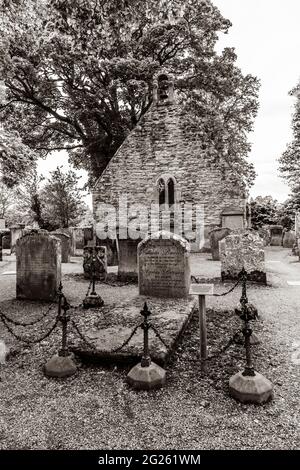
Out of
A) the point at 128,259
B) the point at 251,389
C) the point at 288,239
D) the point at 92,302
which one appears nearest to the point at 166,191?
the point at 288,239

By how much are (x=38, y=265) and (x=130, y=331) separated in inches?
133

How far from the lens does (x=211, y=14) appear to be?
18.3 m

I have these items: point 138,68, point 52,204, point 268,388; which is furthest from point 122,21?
point 52,204

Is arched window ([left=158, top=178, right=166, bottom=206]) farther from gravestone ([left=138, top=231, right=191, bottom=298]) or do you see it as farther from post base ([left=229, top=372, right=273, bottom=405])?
post base ([left=229, top=372, right=273, bottom=405])

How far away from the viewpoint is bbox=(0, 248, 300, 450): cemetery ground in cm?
248

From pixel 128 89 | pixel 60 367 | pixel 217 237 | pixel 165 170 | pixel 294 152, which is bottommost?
pixel 60 367

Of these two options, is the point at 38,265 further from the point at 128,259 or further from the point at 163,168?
the point at 163,168

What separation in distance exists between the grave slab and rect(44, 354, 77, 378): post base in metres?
0.25

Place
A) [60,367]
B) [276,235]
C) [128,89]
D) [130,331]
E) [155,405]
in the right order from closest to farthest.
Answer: [155,405]
[60,367]
[130,331]
[128,89]
[276,235]

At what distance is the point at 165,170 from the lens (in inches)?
688

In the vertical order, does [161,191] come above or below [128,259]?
above

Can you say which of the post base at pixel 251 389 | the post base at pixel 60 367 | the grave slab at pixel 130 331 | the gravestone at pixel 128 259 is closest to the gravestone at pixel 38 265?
the grave slab at pixel 130 331

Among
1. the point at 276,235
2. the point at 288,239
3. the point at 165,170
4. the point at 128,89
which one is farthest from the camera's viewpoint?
the point at 276,235

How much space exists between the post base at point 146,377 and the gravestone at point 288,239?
746 inches
